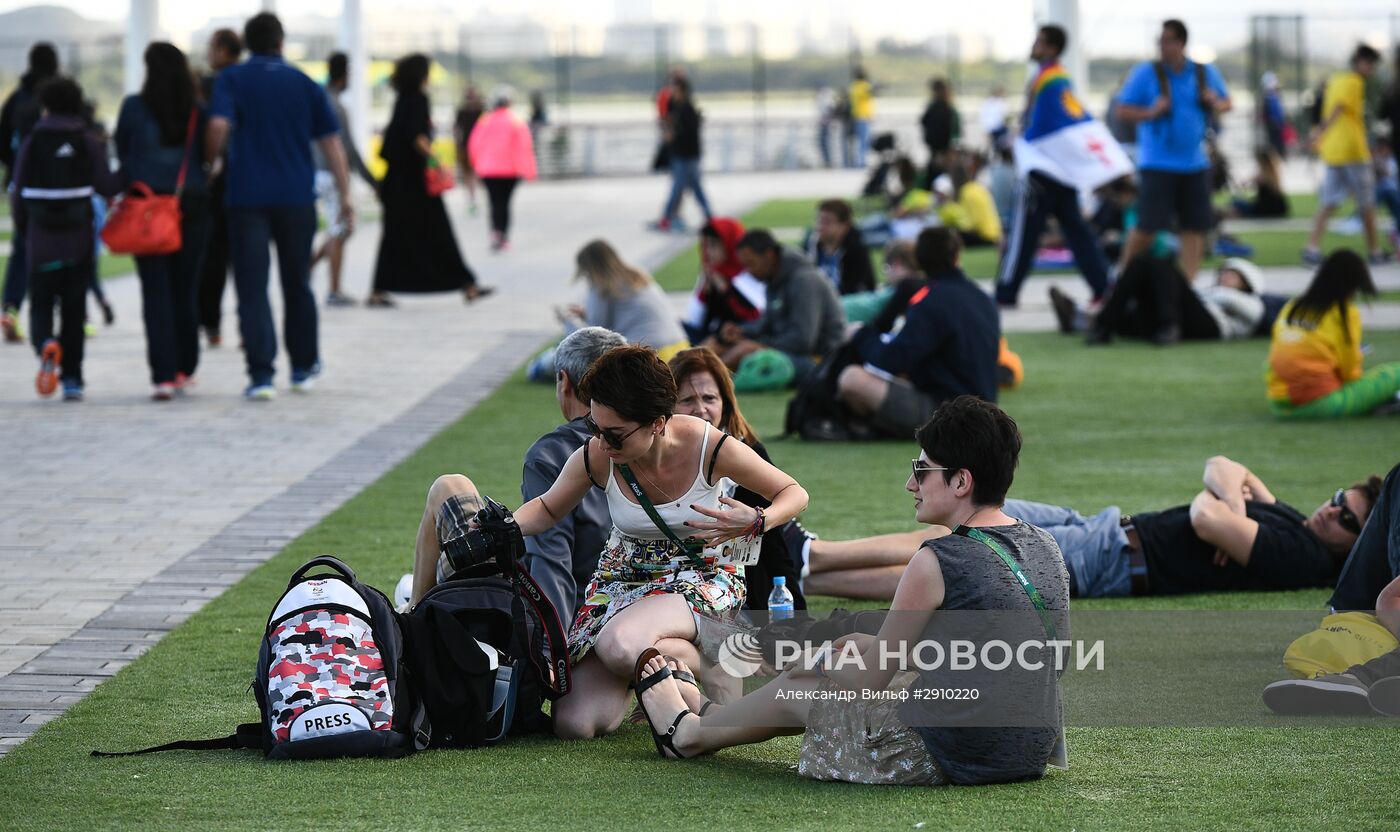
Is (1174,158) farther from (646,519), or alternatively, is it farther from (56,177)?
(646,519)

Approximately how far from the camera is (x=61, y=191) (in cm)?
969

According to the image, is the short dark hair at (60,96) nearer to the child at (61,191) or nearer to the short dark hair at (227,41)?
the child at (61,191)

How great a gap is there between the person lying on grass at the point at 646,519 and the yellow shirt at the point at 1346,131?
13056mm

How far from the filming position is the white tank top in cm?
455

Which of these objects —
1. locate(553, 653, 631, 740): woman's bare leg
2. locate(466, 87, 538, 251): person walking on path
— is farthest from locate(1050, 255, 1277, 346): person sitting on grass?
locate(466, 87, 538, 251): person walking on path

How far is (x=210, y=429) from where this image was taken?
9.45 meters

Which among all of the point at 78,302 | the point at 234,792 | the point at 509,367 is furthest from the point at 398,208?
the point at 234,792

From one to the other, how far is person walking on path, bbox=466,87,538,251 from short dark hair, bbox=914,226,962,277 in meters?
12.1

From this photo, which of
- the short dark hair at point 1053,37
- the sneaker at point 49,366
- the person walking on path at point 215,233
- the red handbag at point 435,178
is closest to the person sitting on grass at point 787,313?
the person walking on path at point 215,233

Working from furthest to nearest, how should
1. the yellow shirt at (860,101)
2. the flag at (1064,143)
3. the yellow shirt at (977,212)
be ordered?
the yellow shirt at (860,101), the yellow shirt at (977,212), the flag at (1064,143)

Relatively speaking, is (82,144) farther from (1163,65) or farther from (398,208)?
(1163,65)

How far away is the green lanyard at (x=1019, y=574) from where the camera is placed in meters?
3.78

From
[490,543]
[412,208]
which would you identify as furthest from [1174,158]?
[490,543]

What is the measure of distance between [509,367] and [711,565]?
717 cm
